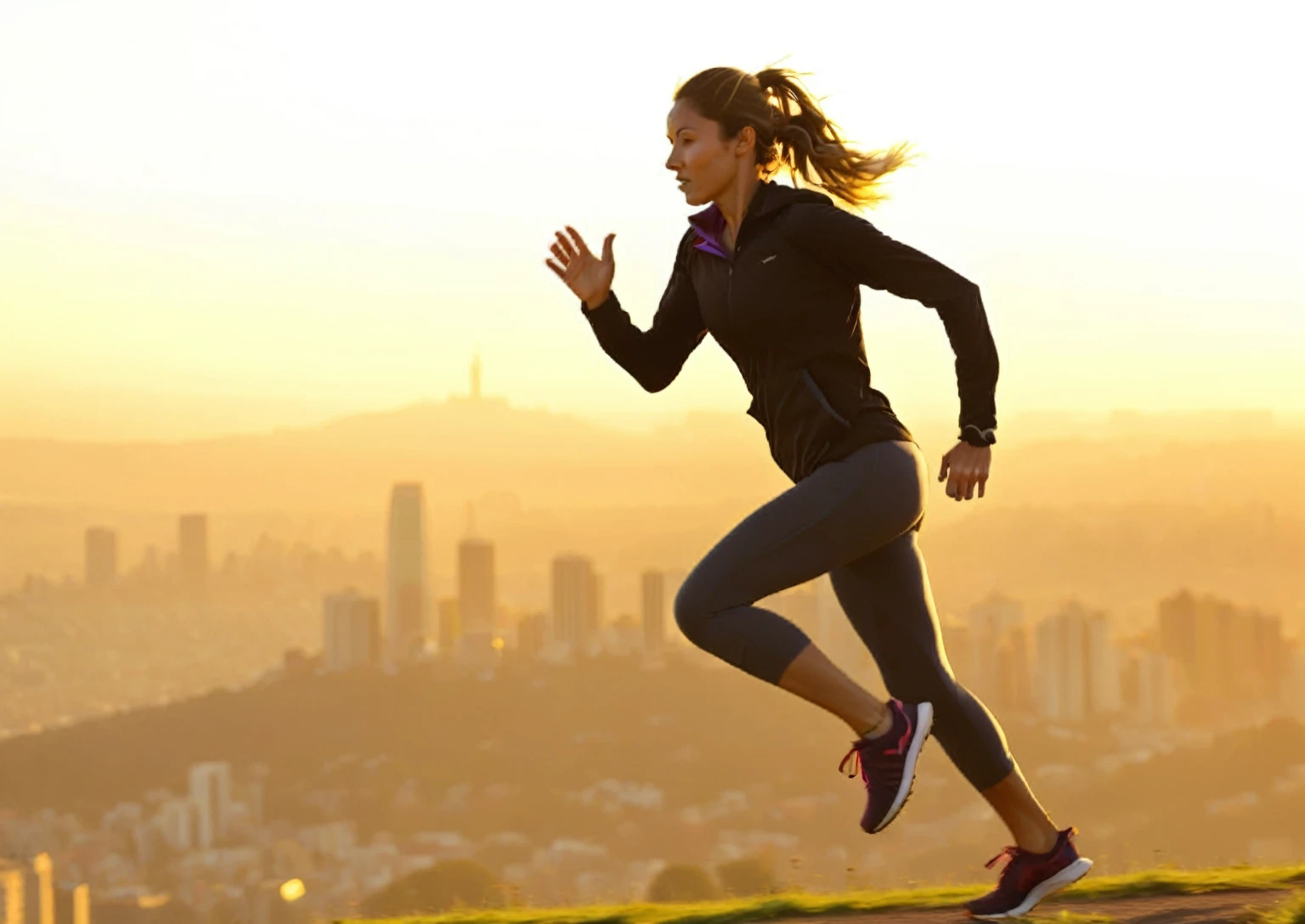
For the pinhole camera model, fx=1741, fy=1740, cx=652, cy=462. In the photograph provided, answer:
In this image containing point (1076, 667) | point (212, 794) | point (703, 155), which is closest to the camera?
point (703, 155)

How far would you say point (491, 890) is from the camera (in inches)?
263

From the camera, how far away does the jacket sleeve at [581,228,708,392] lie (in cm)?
499

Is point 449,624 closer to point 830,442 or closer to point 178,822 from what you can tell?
point 178,822

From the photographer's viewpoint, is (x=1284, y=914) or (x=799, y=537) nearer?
(x=799, y=537)

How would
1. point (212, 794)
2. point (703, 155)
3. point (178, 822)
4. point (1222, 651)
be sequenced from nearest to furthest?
point (703, 155), point (178, 822), point (212, 794), point (1222, 651)

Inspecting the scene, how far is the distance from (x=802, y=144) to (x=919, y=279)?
55 cm

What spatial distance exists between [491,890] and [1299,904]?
10.5 ft

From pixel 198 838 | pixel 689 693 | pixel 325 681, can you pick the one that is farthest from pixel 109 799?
pixel 689 693

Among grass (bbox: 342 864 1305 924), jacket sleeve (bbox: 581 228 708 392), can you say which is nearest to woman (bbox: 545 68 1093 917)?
jacket sleeve (bbox: 581 228 708 392)

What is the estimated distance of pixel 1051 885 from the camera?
15.7ft

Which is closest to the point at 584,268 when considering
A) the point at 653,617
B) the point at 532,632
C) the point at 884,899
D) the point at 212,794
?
the point at 884,899

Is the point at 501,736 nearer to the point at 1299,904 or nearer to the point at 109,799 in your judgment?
the point at 109,799

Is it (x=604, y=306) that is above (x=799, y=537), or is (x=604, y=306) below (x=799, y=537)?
above

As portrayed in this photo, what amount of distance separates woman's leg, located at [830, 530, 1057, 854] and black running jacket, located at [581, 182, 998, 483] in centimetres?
33
